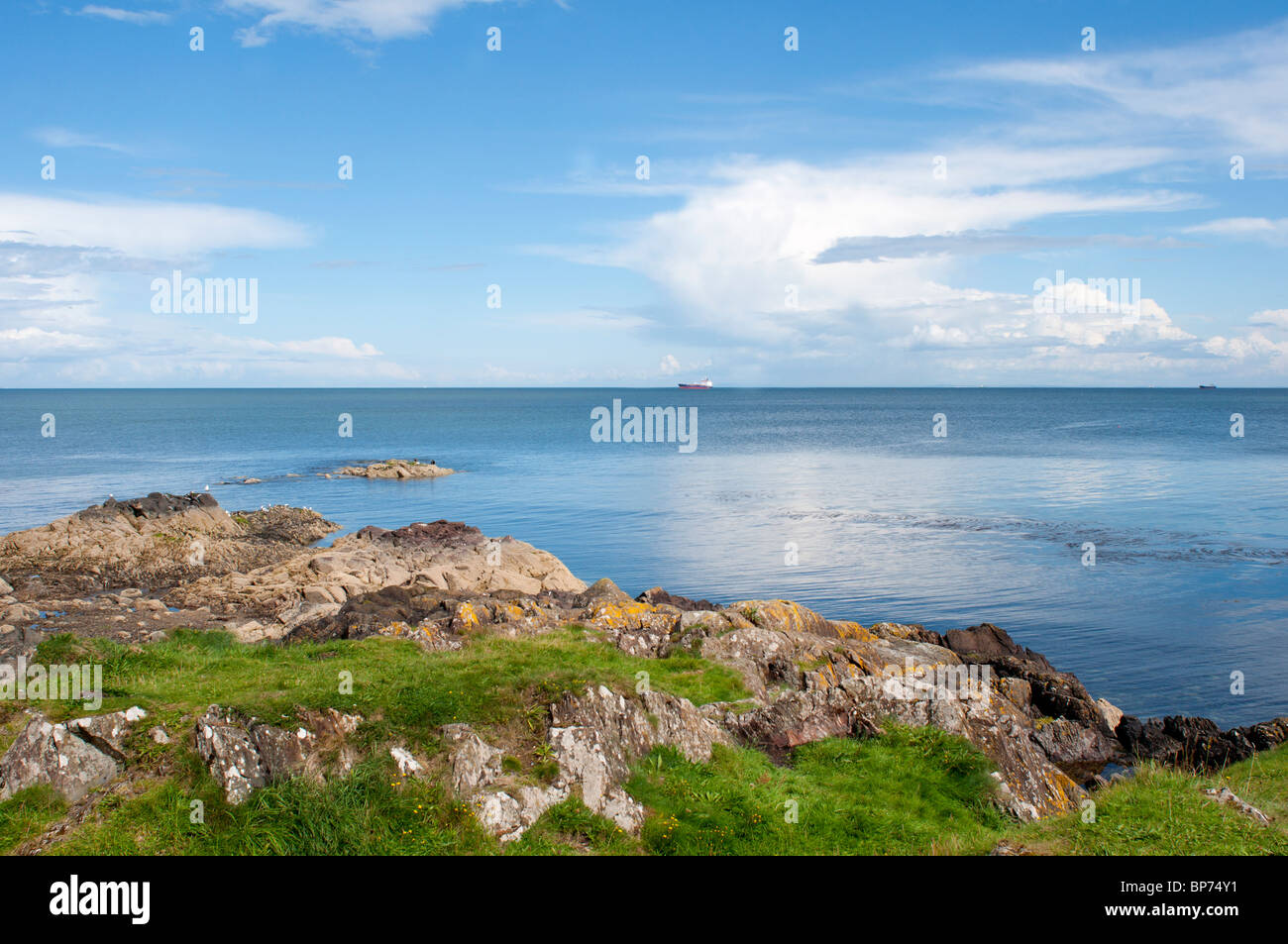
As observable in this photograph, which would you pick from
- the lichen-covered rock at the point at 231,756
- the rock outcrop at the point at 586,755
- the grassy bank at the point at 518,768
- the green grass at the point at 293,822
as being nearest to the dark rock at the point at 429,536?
the grassy bank at the point at 518,768

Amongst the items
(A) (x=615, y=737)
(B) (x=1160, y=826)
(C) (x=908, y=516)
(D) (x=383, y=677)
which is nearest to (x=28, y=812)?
(D) (x=383, y=677)

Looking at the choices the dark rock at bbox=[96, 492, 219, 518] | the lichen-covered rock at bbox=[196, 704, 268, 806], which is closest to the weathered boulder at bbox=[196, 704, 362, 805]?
the lichen-covered rock at bbox=[196, 704, 268, 806]

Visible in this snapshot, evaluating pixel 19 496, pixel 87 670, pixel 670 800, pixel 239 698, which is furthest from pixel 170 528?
pixel 670 800

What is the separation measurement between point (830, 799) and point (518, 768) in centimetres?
522

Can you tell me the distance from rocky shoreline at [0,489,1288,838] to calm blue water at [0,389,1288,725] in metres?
4.01

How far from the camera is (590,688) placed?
14.9 meters

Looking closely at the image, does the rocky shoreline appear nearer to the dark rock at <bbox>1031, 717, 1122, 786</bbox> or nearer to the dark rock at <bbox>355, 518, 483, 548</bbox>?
the dark rock at <bbox>1031, 717, 1122, 786</bbox>

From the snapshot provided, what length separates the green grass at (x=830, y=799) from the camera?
505 inches

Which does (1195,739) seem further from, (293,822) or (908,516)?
(908,516)

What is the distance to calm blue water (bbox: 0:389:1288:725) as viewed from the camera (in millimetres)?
31625
